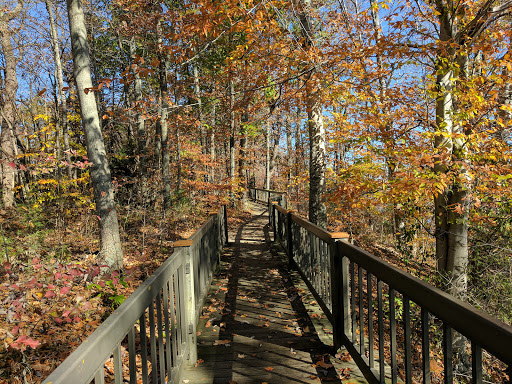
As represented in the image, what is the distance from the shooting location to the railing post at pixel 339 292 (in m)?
3.26

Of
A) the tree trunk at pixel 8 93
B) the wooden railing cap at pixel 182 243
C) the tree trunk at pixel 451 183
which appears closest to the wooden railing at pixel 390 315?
the tree trunk at pixel 451 183

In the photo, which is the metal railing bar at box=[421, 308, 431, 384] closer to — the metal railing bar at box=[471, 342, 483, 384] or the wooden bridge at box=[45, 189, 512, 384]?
the wooden bridge at box=[45, 189, 512, 384]

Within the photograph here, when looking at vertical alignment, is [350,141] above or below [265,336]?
above

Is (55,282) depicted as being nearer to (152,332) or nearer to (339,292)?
(152,332)

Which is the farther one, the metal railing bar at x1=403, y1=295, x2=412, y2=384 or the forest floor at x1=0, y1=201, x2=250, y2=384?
the forest floor at x1=0, y1=201, x2=250, y2=384

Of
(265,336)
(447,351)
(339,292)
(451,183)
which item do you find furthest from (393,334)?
(451,183)

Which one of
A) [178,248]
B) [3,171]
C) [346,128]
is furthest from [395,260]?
[3,171]

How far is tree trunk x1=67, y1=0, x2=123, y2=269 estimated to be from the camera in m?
6.22

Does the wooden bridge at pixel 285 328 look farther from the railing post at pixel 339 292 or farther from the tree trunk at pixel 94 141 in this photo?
the tree trunk at pixel 94 141

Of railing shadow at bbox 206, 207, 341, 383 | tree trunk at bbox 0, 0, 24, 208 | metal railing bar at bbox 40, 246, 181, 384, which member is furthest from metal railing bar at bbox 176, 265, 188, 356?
tree trunk at bbox 0, 0, 24, 208

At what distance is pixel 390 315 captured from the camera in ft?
7.12

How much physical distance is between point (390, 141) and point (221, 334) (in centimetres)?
457

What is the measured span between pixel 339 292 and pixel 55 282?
3.88 metres

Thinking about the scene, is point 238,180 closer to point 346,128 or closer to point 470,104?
point 346,128
